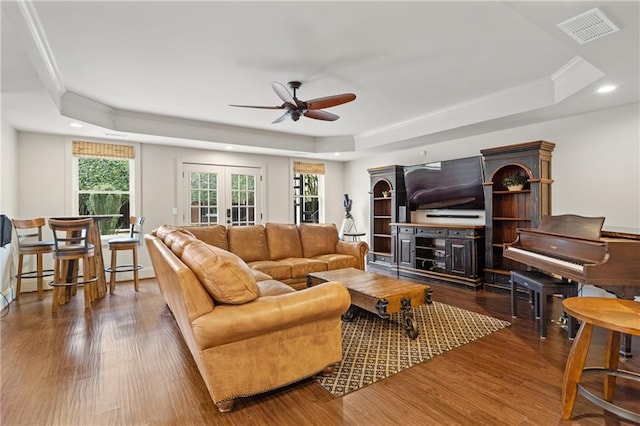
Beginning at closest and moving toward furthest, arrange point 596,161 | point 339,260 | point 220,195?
point 596,161 < point 339,260 < point 220,195

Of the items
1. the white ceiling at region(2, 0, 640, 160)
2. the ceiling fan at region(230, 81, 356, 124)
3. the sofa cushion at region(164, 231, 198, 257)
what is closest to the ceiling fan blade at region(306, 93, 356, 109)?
the ceiling fan at region(230, 81, 356, 124)

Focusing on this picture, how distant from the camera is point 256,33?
2744mm

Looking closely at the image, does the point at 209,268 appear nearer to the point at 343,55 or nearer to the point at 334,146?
the point at 343,55

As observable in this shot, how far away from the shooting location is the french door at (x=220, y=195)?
20.3ft

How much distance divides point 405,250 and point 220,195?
3704 mm

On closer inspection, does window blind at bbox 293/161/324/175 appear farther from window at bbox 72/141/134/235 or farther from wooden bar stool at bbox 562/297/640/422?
wooden bar stool at bbox 562/297/640/422

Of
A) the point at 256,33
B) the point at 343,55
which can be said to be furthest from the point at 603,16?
the point at 256,33

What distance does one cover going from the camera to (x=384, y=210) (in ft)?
22.7

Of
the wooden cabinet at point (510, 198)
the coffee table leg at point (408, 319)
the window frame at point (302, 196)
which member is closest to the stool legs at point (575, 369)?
the coffee table leg at point (408, 319)

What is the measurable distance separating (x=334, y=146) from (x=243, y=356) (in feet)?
17.6

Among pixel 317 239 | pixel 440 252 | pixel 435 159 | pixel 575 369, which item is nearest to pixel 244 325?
pixel 575 369

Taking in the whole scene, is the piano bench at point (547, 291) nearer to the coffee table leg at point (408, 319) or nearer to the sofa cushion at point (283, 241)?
the coffee table leg at point (408, 319)

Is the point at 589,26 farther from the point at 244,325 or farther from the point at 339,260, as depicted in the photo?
the point at 339,260

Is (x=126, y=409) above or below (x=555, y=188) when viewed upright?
below
